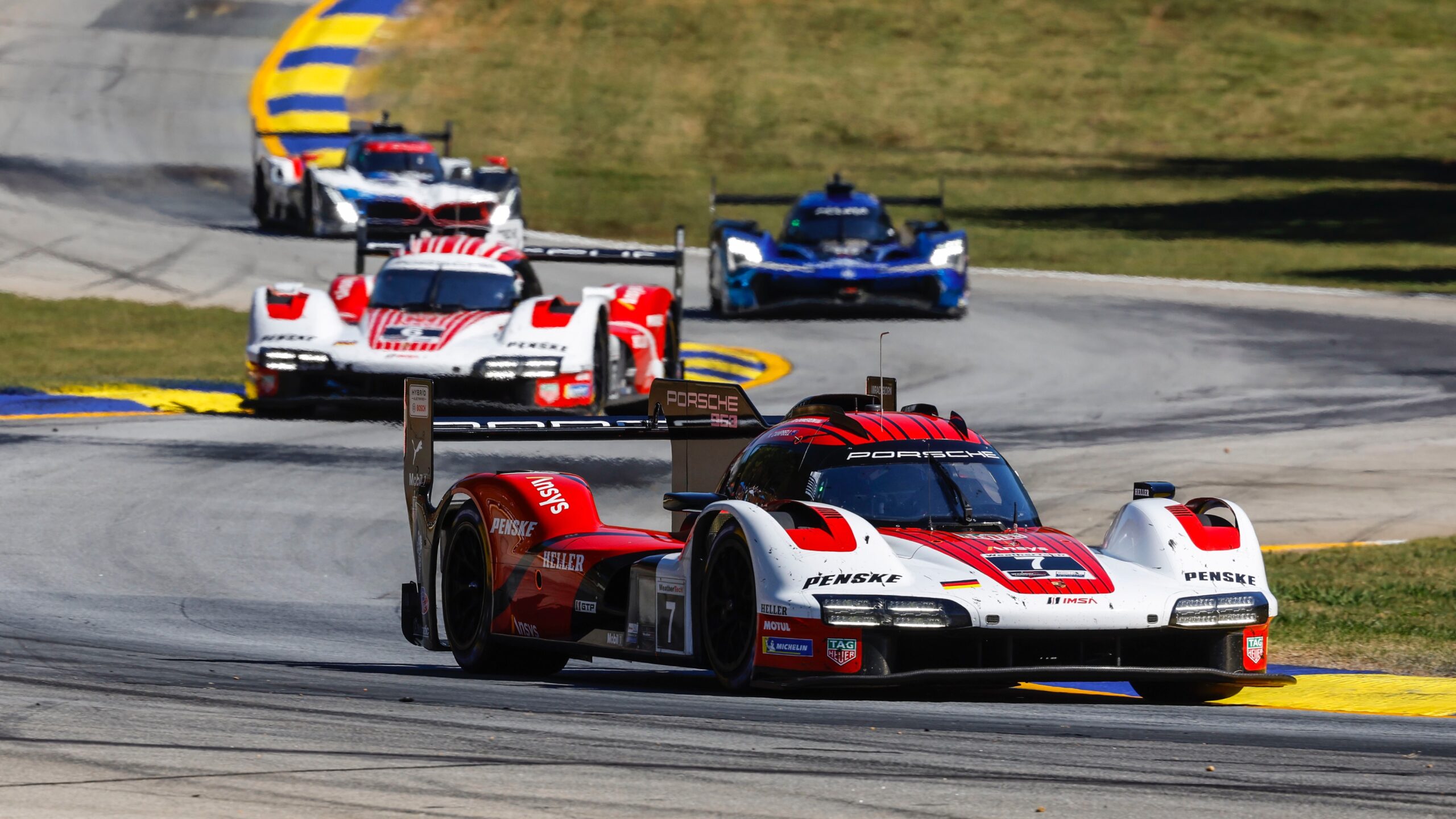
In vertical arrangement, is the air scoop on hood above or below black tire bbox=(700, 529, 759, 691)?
above

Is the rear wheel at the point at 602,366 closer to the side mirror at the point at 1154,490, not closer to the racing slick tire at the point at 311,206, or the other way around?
the side mirror at the point at 1154,490

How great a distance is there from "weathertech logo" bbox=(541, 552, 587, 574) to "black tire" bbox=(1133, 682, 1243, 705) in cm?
235

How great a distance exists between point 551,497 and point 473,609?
668mm

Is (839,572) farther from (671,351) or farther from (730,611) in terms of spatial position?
(671,351)

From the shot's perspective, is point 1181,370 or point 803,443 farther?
point 1181,370

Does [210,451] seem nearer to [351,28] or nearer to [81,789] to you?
[81,789]

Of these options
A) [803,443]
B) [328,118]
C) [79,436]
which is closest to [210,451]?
[79,436]

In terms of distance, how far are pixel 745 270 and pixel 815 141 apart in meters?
20.9

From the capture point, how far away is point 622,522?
1452cm

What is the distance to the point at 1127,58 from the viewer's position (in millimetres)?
52594

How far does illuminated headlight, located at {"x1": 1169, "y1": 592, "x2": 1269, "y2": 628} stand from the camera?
27.1ft

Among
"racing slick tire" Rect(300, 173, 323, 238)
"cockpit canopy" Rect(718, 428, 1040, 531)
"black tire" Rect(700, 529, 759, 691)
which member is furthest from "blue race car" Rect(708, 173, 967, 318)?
"black tire" Rect(700, 529, 759, 691)

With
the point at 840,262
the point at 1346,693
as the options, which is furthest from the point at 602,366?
the point at 1346,693

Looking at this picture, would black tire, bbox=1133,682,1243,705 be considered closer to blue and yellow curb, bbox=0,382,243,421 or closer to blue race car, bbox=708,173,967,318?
blue and yellow curb, bbox=0,382,243,421
